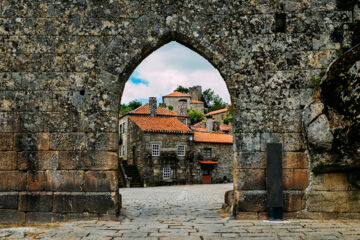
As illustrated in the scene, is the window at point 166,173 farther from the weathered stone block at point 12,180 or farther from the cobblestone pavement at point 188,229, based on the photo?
the weathered stone block at point 12,180

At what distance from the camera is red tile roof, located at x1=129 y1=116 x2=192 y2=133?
89.8 ft

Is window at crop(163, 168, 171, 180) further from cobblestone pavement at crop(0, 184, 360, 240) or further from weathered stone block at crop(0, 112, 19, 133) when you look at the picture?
weathered stone block at crop(0, 112, 19, 133)

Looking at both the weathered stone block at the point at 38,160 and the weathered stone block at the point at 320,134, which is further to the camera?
the weathered stone block at the point at 38,160

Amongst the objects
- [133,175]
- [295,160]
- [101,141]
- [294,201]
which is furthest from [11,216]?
[133,175]

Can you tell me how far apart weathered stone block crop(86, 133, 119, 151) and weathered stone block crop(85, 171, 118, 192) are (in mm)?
429

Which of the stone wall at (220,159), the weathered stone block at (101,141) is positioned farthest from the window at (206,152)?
the weathered stone block at (101,141)

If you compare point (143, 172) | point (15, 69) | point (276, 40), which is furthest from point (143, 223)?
point (143, 172)

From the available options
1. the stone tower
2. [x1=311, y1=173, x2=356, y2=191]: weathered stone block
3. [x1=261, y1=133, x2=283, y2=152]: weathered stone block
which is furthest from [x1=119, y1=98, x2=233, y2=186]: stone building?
the stone tower

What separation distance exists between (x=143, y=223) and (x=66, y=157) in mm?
1750

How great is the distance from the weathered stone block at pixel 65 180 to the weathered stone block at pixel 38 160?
4.7 inches

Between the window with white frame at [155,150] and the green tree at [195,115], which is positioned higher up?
the green tree at [195,115]

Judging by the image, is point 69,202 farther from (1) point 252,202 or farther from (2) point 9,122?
(1) point 252,202

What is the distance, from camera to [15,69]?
6.10 m

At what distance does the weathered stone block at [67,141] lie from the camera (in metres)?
5.98
